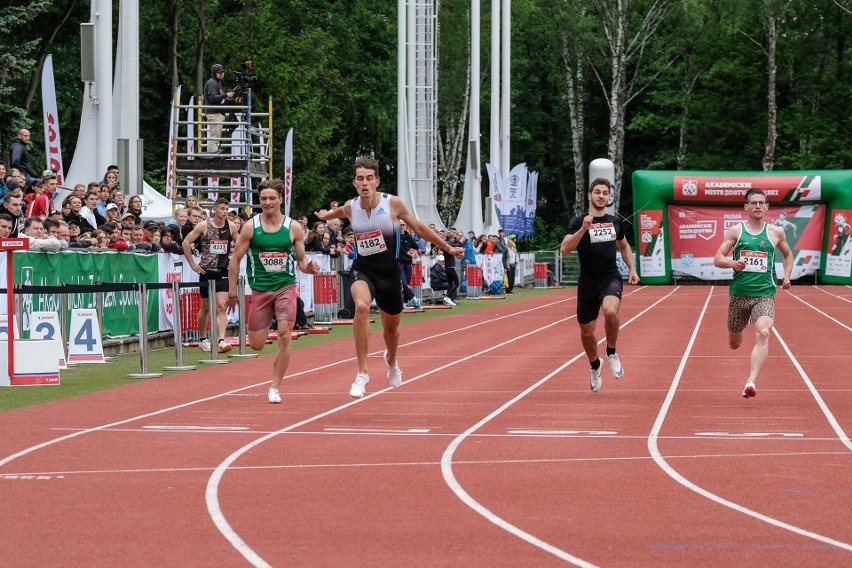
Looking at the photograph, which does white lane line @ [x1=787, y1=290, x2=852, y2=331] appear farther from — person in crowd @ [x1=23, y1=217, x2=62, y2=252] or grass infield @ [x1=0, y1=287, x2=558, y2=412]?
person in crowd @ [x1=23, y1=217, x2=62, y2=252]

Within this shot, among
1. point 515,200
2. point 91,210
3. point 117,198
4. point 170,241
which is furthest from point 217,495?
point 515,200

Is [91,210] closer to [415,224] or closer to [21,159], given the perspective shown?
[21,159]

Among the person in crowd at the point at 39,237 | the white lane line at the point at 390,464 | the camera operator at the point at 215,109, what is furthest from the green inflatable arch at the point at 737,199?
the white lane line at the point at 390,464

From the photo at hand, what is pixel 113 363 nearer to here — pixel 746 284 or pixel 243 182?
pixel 746 284

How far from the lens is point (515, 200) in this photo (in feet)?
162

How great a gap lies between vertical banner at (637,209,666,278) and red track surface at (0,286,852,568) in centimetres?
3332

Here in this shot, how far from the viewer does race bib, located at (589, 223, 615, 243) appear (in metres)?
14.2

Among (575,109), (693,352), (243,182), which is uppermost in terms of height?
(575,109)

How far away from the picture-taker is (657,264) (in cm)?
5191

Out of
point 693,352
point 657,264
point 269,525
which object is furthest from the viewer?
point 657,264

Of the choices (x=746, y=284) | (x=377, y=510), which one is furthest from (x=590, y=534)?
(x=746, y=284)

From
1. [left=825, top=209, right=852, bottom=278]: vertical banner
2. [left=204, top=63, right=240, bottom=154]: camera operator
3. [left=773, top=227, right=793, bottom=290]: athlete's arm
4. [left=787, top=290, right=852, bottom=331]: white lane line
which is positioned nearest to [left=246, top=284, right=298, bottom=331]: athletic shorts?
[left=773, top=227, right=793, bottom=290]: athlete's arm

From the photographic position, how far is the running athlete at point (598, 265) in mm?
14141

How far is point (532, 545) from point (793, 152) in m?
63.9
